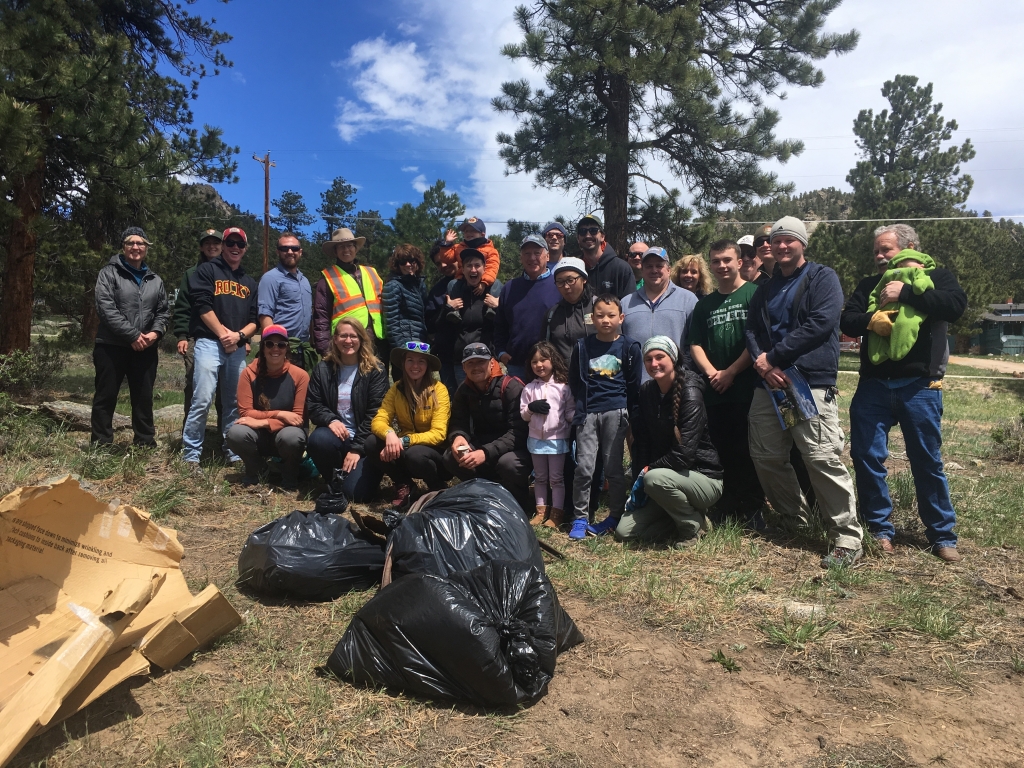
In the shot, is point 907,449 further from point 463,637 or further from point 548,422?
point 463,637

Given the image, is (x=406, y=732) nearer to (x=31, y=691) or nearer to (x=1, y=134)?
(x=31, y=691)

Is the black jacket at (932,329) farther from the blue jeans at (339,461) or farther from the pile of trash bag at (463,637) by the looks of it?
the blue jeans at (339,461)

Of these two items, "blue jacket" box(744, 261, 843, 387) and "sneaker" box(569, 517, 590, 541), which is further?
"sneaker" box(569, 517, 590, 541)

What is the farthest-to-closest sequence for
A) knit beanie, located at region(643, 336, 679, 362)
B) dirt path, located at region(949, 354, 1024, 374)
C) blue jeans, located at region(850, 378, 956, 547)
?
dirt path, located at region(949, 354, 1024, 374) → knit beanie, located at region(643, 336, 679, 362) → blue jeans, located at region(850, 378, 956, 547)

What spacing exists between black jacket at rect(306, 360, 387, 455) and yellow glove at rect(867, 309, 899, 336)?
340cm

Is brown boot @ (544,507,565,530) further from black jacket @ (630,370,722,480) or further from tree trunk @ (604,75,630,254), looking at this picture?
tree trunk @ (604,75,630,254)

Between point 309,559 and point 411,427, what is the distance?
190 centimetres

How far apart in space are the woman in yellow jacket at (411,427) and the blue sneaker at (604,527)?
1.13m

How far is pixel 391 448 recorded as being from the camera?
487 cm

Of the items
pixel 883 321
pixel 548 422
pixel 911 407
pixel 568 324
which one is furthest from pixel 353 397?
pixel 911 407

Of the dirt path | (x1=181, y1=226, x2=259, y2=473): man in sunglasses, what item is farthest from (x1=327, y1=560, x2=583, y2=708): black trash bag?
the dirt path

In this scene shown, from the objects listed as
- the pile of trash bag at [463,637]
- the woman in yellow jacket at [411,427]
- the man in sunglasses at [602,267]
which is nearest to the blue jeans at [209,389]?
the woman in yellow jacket at [411,427]

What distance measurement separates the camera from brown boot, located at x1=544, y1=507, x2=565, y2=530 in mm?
4645

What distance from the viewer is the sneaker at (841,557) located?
12.4 ft
